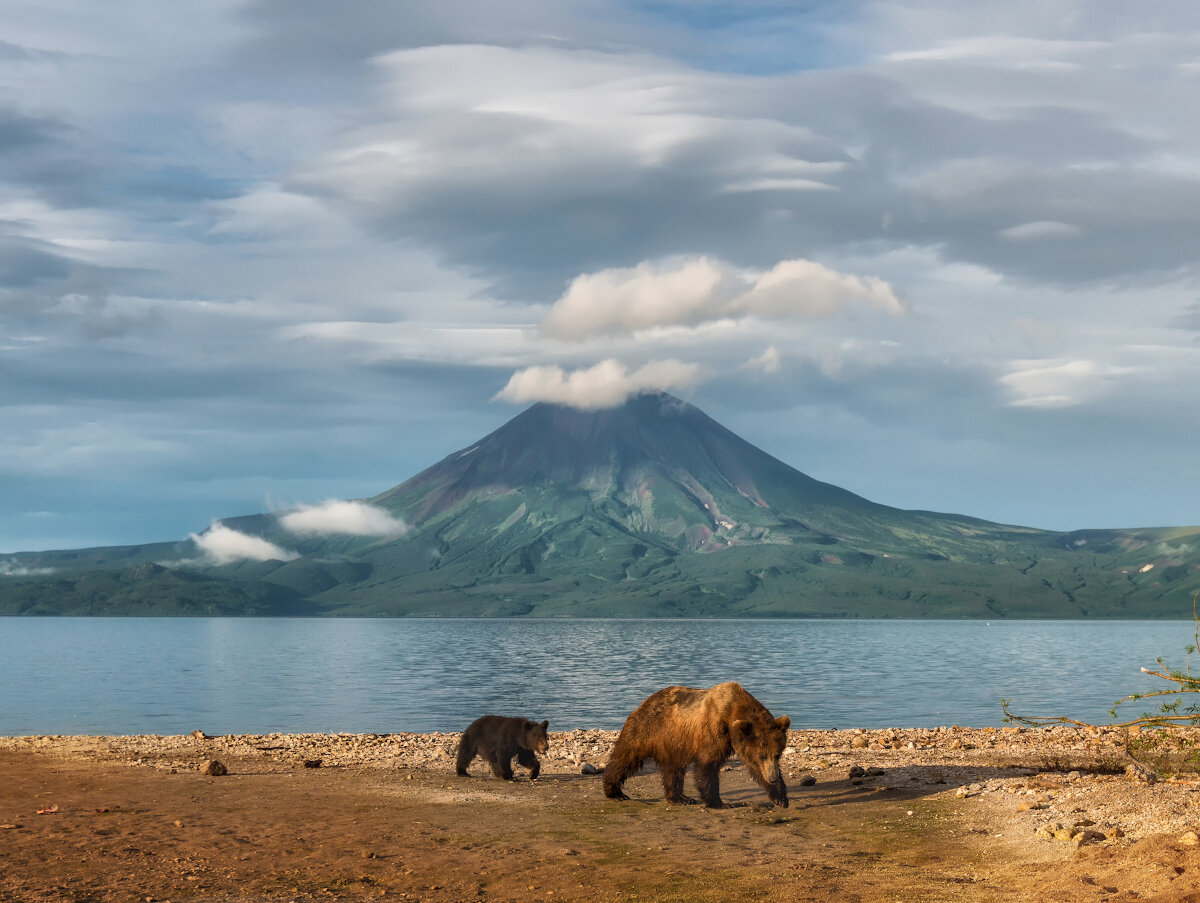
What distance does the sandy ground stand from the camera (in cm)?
1212

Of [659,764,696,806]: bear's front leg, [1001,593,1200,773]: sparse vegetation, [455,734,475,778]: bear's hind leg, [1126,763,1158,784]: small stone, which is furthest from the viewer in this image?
[455,734,475,778]: bear's hind leg

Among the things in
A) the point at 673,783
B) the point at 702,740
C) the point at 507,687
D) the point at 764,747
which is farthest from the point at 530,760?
the point at 507,687

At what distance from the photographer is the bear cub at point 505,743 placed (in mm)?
21672

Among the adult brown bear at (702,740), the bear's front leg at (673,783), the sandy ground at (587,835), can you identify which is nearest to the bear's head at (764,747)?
the adult brown bear at (702,740)

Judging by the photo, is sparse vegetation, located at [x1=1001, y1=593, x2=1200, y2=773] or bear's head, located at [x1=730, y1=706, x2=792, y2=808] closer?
sparse vegetation, located at [x1=1001, y1=593, x2=1200, y2=773]

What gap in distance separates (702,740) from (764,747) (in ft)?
3.57

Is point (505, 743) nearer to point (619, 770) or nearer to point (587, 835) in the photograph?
point (619, 770)

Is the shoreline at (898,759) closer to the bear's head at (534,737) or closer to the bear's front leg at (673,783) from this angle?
the bear's head at (534,737)

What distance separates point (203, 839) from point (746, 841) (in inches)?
284

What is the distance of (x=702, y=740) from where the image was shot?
1762cm

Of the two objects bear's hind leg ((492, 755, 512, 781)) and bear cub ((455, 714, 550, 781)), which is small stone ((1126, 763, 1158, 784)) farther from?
bear's hind leg ((492, 755, 512, 781))

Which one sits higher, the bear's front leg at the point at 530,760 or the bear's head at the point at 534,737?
the bear's head at the point at 534,737

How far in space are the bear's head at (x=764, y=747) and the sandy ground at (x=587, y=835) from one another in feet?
1.44

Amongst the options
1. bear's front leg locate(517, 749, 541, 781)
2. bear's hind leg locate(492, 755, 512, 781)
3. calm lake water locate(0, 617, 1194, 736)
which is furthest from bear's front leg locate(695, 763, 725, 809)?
calm lake water locate(0, 617, 1194, 736)
